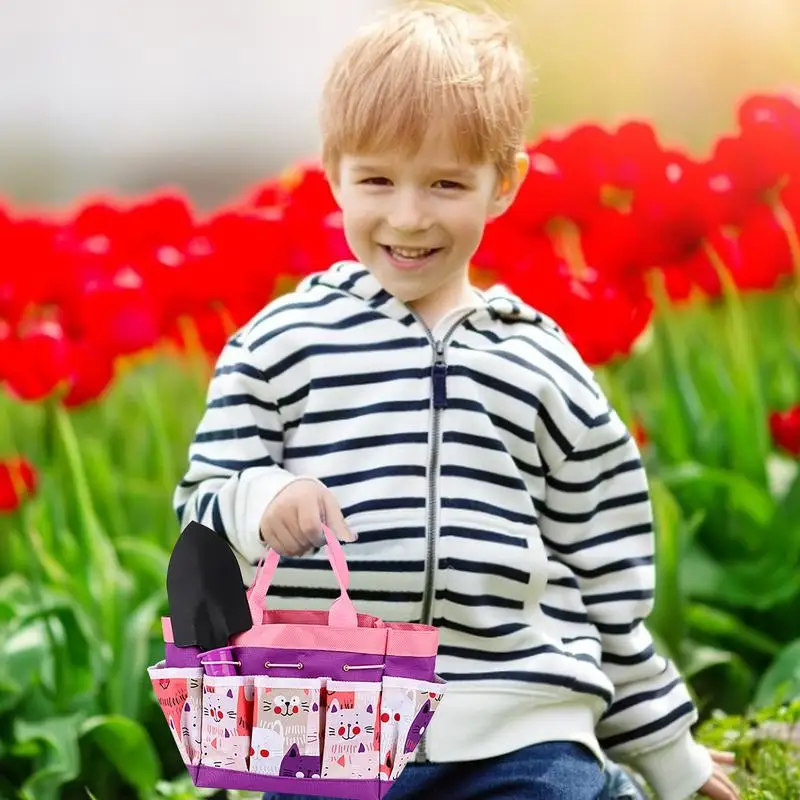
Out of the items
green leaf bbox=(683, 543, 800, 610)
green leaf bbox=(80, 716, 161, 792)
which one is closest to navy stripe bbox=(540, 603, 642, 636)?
green leaf bbox=(80, 716, 161, 792)

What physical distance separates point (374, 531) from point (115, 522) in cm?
119

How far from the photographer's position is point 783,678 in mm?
2170

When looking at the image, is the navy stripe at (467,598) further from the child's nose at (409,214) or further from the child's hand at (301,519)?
the child's nose at (409,214)

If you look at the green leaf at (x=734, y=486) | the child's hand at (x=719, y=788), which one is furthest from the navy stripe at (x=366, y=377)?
the green leaf at (x=734, y=486)

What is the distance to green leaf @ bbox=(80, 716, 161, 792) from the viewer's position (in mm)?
2010

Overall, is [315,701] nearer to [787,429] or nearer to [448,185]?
[448,185]

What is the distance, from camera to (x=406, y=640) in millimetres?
1312

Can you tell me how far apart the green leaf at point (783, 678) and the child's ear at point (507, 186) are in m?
0.91

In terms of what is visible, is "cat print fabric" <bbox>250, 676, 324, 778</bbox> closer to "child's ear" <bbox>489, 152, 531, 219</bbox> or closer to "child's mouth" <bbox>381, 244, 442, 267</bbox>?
"child's mouth" <bbox>381, 244, 442, 267</bbox>

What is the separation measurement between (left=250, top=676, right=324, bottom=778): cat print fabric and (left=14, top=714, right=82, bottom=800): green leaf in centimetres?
74

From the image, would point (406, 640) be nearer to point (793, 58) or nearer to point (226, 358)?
point (226, 358)

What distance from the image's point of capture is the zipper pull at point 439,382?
151cm

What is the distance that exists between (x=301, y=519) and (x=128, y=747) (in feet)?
2.76

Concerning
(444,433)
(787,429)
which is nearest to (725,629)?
(787,429)
